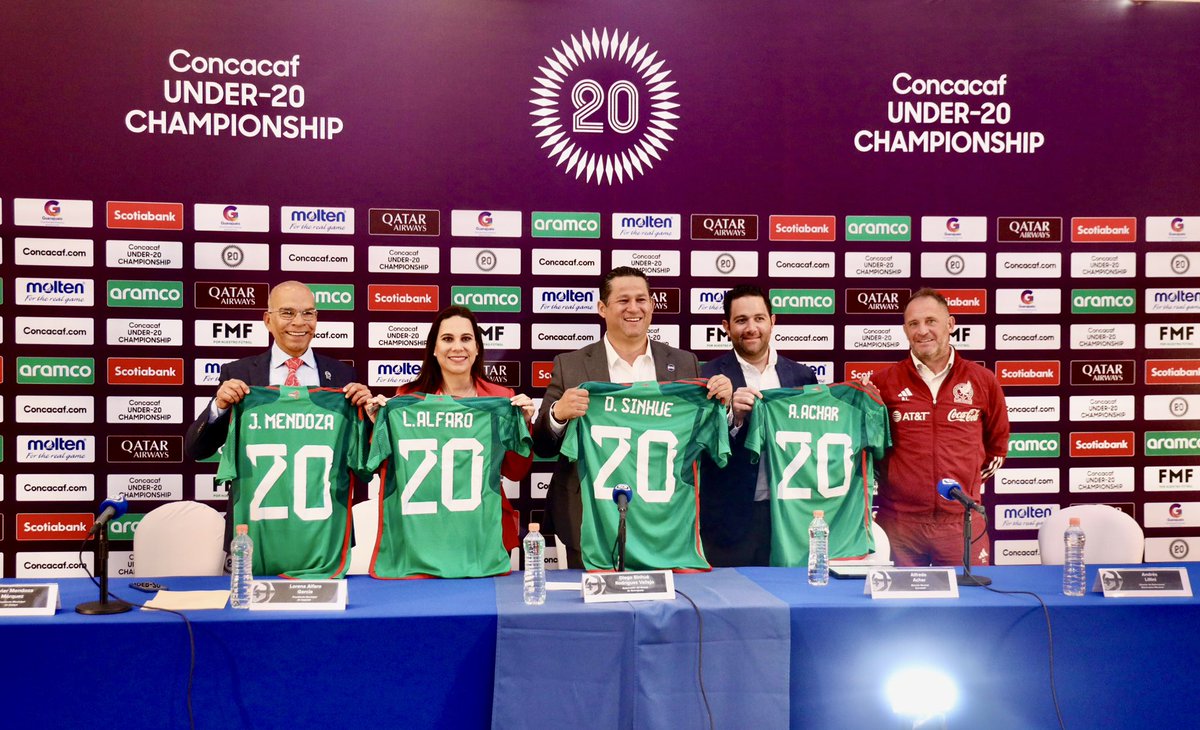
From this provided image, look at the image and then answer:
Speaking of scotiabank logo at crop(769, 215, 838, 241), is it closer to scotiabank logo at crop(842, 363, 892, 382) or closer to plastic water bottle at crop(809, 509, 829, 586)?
scotiabank logo at crop(842, 363, 892, 382)

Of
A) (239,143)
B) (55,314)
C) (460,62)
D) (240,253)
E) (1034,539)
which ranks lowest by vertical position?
(1034,539)

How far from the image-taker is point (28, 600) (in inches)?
106

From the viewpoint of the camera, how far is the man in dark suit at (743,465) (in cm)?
397

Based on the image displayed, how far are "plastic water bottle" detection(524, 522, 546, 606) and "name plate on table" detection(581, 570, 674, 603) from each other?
148 millimetres

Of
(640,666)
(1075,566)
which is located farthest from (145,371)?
(1075,566)

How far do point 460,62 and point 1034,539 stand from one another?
15.3 feet

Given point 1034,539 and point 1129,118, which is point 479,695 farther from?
point 1129,118

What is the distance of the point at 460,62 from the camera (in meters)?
5.12

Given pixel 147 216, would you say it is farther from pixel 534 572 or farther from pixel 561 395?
pixel 534 572

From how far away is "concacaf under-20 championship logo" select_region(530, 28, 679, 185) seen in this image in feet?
17.0

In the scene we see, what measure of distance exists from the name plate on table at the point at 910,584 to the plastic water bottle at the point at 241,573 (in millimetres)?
2105

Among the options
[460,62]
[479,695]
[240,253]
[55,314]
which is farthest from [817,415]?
[55,314]

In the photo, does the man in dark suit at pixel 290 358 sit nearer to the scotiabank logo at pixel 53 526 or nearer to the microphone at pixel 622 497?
the scotiabank logo at pixel 53 526

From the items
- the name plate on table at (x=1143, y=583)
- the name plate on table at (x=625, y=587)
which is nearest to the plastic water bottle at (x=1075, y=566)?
the name plate on table at (x=1143, y=583)
